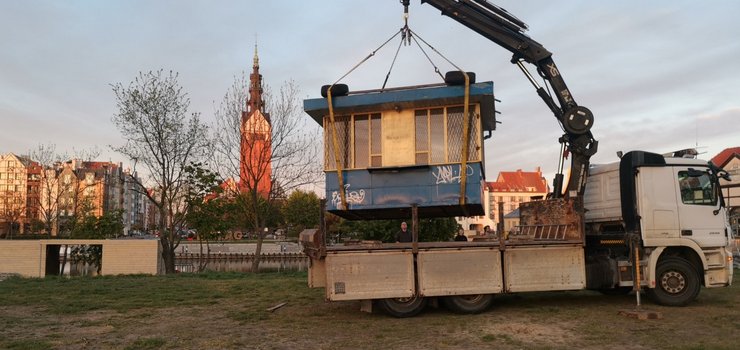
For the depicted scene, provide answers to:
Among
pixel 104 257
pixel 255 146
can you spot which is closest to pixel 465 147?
pixel 255 146

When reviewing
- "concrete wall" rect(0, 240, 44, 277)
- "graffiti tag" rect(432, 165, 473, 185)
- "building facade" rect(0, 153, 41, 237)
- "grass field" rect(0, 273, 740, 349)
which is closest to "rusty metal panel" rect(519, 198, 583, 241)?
"grass field" rect(0, 273, 740, 349)

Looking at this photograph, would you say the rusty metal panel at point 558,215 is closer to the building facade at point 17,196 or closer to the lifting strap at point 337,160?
the lifting strap at point 337,160

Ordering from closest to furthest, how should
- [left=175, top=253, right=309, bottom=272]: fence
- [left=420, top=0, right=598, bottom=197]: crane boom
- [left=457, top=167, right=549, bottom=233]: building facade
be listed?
[left=420, top=0, right=598, bottom=197]: crane boom
[left=175, top=253, right=309, bottom=272]: fence
[left=457, top=167, right=549, bottom=233]: building facade

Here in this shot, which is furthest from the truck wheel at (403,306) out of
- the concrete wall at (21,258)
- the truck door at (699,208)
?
the concrete wall at (21,258)

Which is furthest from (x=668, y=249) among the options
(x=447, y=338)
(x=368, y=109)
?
(x=368, y=109)

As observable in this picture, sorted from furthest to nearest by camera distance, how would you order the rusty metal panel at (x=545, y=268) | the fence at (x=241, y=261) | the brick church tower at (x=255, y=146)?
the fence at (x=241, y=261) → the brick church tower at (x=255, y=146) → the rusty metal panel at (x=545, y=268)

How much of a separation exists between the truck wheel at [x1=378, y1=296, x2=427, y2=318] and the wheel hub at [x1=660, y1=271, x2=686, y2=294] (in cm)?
541

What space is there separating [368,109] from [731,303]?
9294 mm

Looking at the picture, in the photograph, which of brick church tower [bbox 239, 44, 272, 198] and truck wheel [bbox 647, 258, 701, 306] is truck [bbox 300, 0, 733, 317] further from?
brick church tower [bbox 239, 44, 272, 198]

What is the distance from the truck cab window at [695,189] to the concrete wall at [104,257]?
20.0m

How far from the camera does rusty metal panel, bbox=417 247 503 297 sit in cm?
1064

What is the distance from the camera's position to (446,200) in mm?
10844

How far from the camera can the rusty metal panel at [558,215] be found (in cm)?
1139

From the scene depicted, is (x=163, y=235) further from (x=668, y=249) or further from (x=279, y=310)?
(x=668, y=249)
